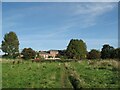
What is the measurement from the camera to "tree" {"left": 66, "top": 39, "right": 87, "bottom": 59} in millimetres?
127188

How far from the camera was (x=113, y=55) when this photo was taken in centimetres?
11219

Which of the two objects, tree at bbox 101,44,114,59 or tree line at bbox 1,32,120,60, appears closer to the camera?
tree line at bbox 1,32,120,60

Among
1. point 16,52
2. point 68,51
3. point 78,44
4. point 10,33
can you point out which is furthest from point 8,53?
point 78,44

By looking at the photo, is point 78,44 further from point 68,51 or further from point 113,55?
point 113,55

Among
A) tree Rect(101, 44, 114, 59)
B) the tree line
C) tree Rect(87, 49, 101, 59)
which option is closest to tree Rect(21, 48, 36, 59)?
the tree line

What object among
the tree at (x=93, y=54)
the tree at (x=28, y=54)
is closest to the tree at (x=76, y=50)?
the tree at (x=93, y=54)

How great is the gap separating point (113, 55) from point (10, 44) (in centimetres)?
3848

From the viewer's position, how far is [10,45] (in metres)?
Answer: 112

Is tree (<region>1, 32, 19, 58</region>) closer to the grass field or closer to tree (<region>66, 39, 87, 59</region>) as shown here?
tree (<region>66, 39, 87, 59</region>)

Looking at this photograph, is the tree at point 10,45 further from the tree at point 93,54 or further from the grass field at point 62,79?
the grass field at point 62,79

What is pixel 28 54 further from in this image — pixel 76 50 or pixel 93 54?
pixel 93 54

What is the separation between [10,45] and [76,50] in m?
32.3

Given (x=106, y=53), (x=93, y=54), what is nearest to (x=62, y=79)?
(x=106, y=53)

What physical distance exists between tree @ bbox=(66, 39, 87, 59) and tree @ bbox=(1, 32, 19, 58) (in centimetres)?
2354
